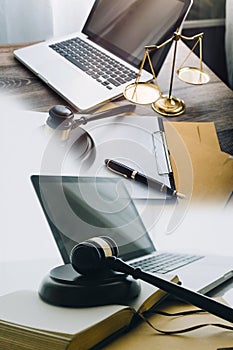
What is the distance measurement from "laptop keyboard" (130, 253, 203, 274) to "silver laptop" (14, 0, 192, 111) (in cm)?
39

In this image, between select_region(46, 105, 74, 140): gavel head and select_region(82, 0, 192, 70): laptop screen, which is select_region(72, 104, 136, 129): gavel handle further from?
select_region(82, 0, 192, 70): laptop screen

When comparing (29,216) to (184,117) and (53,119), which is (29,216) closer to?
(53,119)

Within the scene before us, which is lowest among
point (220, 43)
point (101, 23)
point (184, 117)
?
point (220, 43)

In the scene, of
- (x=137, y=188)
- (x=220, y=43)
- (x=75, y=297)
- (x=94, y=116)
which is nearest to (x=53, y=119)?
(x=94, y=116)

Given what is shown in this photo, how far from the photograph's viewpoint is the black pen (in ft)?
3.47

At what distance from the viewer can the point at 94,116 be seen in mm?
1198

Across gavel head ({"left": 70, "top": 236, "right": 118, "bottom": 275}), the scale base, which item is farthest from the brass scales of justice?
gavel head ({"left": 70, "top": 236, "right": 118, "bottom": 275})

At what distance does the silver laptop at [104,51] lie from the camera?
1.27 meters

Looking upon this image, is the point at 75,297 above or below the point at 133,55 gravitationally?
below

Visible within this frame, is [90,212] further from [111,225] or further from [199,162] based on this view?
[199,162]

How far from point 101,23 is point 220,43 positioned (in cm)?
106

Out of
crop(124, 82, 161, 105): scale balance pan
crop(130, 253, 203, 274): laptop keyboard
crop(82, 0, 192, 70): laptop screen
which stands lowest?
crop(130, 253, 203, 274): laptop keyboard

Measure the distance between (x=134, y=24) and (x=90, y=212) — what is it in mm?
513

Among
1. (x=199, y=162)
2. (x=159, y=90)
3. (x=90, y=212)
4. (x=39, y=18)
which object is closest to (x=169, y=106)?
(x=159, y=90)
